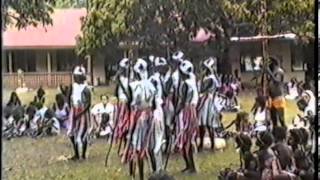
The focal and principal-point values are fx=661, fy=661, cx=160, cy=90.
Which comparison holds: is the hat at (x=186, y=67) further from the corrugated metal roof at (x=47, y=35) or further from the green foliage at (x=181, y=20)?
the corrugated metal roof at (x=47, y=35)

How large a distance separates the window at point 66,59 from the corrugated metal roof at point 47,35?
26mm

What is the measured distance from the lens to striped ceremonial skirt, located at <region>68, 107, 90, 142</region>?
2.48 m

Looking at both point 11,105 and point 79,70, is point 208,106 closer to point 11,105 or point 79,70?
point 79,70

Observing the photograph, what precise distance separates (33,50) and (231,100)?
757mm

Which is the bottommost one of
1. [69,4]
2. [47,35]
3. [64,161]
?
[64,161]

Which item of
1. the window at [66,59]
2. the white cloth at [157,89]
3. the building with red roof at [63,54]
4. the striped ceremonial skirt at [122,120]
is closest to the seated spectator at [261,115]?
the building with red roof at [63,54]

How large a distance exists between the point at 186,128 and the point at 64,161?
1.55 feet

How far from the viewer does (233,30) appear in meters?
2.48

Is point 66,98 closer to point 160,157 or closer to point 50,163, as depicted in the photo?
point 50,163

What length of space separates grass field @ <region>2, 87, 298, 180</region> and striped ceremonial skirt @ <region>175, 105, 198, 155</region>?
0.05 m

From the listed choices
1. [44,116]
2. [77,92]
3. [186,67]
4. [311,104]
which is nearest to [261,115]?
[311,104]

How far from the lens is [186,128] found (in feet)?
8.17

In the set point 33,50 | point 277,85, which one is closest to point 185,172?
point 277,85

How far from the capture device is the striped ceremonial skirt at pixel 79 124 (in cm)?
248
